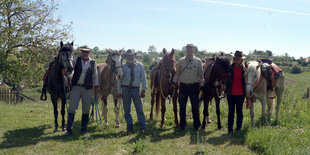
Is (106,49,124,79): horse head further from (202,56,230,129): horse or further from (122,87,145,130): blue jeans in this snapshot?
(202,56,230,129): horse

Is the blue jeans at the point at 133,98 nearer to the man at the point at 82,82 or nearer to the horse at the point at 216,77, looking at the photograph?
the man at the point at 82,82

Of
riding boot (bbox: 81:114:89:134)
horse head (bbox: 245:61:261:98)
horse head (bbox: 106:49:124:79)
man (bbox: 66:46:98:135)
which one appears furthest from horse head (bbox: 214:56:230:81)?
riding boot (bbox: 81:114:89:134)

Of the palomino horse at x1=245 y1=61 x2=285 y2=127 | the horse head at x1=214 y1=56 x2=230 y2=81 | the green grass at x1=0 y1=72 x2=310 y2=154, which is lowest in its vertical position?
the green grass at x1=0 y1=72 x2=310 y2=154

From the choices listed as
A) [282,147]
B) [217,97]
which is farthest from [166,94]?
[282,147]

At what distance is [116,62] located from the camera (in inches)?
270

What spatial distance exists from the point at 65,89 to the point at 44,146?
6.59 feet

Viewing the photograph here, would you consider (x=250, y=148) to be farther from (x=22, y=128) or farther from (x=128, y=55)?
(x=22, y=128)

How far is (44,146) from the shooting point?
5703 mm

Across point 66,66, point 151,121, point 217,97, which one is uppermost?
point 66,66

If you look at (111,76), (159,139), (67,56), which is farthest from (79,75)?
(159,139)

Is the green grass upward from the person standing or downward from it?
downward

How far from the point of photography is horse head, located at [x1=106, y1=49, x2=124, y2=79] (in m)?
6.66

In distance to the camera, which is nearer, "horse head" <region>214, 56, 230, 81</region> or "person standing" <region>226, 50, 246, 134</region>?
"person standing" <region>226, 50, 246, 134</region>

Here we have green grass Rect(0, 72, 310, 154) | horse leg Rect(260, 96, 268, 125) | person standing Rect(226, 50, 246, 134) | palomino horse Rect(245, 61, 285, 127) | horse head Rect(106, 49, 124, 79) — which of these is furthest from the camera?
horse leg Rect(260, 96, 268, 125)
